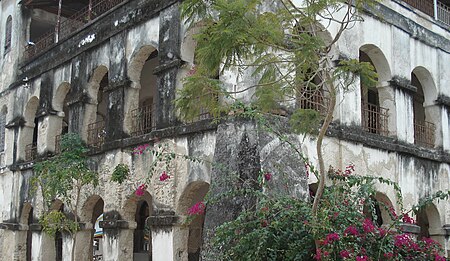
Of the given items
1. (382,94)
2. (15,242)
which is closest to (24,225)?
(15,242)

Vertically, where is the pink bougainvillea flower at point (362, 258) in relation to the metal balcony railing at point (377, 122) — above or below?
below

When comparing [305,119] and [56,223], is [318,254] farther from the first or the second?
[56,223]

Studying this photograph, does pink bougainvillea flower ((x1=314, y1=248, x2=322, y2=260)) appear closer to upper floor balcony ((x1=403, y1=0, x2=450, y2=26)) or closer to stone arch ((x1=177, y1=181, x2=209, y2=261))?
stone arch ((x1=177, y1=181, x2=209, y2=261))

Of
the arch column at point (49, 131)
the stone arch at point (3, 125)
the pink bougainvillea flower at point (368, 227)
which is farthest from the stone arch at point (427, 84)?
the stone arch at point (3, 125)

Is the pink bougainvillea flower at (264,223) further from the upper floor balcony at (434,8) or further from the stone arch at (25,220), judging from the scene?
the stone arch at (25,220)

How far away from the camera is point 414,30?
12875mm

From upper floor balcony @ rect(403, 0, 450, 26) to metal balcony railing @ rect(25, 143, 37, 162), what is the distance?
980 cm

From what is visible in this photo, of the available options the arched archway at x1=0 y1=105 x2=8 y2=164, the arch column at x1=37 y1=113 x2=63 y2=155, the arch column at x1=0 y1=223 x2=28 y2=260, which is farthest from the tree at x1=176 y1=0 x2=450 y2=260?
the arched archway at x1=0 y1=105 x2=8 y2=164

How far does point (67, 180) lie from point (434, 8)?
851 centimetres

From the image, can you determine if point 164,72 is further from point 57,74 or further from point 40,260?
point 40,260

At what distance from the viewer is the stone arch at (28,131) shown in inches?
655

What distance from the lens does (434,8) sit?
539 inches

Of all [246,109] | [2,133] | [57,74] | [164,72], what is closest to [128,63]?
[164,72]

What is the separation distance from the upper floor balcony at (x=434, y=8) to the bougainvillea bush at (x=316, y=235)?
21.7ft
